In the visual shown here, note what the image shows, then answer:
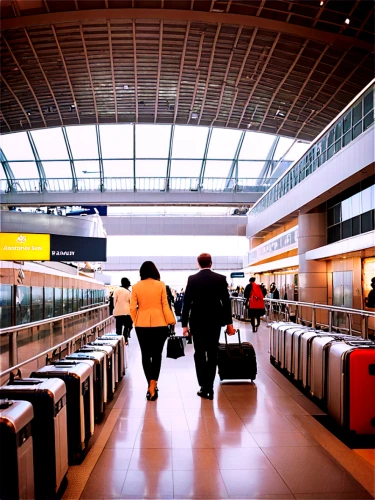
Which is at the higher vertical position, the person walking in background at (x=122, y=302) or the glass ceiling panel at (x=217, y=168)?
the glass ceiling panel at (x=217, y=168)

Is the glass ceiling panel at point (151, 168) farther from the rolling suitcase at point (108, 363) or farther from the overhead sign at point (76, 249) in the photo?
the rolling suitcase at point (108, 363)

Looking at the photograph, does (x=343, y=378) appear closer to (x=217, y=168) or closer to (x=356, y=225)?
(x=356, y=225)

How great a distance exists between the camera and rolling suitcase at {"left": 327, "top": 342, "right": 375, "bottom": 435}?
5188mm

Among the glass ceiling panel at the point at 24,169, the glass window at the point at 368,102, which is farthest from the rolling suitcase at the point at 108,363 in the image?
the glass ceiling panel at the point at 24,169

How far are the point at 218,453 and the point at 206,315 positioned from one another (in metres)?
2.47

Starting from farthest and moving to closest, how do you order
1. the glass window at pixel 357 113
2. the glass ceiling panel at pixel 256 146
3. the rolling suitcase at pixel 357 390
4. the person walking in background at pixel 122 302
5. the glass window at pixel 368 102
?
the glass ceiling panel at pixel 256 146, the glass window at pixel 357 113, the glass window at pixel 368 102, the person walking in background at pixel 122 302, the rolling suitcase at pixel 357 390

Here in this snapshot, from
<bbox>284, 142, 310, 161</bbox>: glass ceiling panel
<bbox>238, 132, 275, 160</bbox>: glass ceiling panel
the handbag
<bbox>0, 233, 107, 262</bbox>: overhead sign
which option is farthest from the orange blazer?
<bbox>284, 142, 310, 161</bbox>: glass ceiling panel

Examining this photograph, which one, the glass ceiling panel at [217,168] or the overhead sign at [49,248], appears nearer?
the overhead sign at [49,248]

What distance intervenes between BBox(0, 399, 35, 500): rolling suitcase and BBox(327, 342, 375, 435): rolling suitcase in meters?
3.28

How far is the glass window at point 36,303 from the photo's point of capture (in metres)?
13.6

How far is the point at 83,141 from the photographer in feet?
130

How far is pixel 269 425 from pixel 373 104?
39.8 ft

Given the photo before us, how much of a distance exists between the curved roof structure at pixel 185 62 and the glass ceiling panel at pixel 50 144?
Answer: 189 centimetres

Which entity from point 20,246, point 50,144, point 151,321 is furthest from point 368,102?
point 50,144
